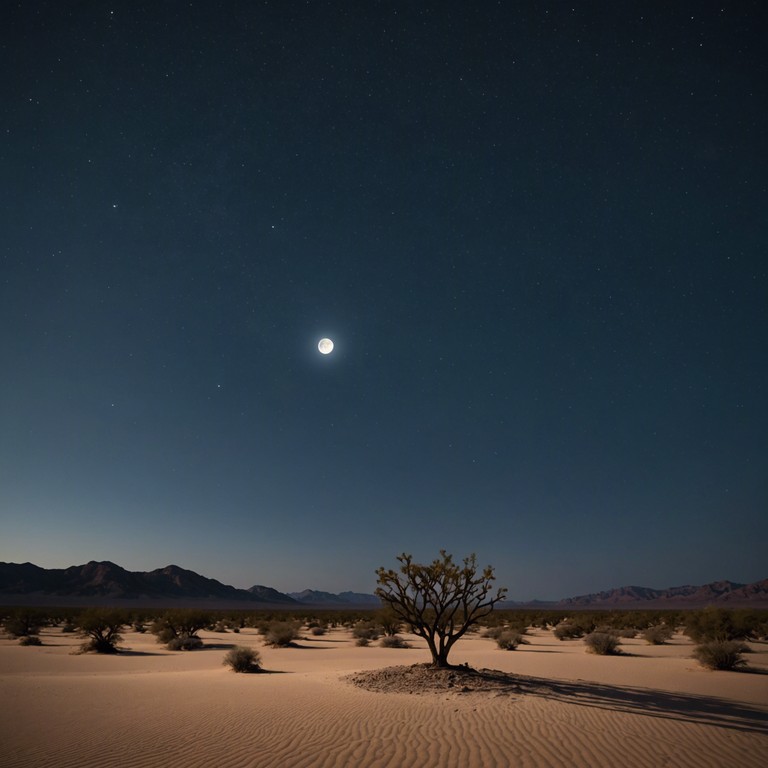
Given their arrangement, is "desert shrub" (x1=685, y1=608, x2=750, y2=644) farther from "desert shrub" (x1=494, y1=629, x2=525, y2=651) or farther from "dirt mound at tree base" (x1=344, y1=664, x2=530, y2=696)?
"dirt mound at tree base" (x1=344, y1=664, x2=530, y2=696)

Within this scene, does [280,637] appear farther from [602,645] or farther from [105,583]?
[105,583]

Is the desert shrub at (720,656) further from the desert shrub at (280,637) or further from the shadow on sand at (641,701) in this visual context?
the desert shrub at (280,637)

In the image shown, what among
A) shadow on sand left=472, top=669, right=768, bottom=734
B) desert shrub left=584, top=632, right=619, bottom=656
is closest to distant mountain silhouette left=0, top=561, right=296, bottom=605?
desert shrub left=584, top=632, right=619, bottom=656

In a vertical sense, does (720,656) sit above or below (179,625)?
above

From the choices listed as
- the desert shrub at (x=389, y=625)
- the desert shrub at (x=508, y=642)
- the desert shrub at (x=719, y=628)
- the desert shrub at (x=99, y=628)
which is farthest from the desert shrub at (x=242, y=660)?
the desert shrub at (x=719, y=628)

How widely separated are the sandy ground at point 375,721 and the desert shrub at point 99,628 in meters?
7.44

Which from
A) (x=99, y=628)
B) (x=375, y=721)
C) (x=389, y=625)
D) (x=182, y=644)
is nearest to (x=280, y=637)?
(x=182, y=644)

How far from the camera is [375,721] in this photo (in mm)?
9156

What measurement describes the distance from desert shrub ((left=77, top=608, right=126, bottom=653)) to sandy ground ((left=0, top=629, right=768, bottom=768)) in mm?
7440

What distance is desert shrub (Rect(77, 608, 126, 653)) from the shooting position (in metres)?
24.0

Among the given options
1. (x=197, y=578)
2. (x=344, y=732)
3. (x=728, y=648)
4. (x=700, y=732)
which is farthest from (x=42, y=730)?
(x=197, y=578)

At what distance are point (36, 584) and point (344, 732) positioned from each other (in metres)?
159

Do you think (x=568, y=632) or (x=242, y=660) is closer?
(x=242, y=660)

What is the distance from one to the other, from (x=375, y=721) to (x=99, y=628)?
71.3 feet
